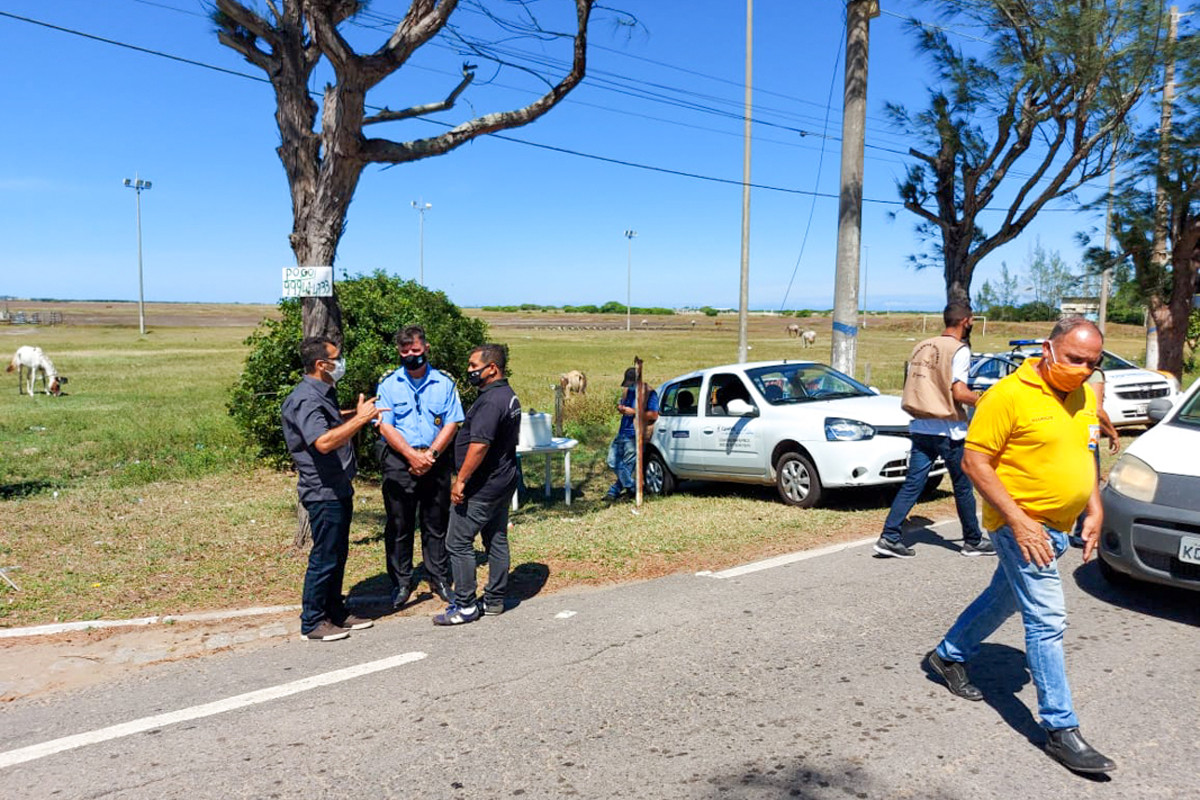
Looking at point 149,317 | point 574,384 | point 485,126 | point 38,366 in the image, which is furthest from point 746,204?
point 149,317

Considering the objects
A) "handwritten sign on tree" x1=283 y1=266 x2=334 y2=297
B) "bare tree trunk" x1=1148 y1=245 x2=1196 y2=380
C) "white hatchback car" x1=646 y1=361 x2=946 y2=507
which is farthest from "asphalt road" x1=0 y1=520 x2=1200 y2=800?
"bare tree trunk" x1=1148 y1=245 x2=1196 y2=380

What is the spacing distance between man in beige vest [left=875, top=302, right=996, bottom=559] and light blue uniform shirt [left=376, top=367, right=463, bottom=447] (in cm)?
351

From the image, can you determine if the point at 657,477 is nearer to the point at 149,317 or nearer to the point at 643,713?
the point at 643,713

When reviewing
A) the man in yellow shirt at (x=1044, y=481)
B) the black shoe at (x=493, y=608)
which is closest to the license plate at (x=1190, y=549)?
the man in yellow shirt at (x=1044, y=481)

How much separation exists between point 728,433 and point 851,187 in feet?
14.7

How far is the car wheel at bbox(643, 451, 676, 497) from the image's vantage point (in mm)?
11133

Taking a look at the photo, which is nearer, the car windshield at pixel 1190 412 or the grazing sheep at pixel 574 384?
the car windshield at pixel 1190 412

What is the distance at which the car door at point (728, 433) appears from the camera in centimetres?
1005

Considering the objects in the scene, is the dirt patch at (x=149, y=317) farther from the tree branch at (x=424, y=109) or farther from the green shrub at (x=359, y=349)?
→ the tree branch at (x=424, y=109)

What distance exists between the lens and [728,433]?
10289 millimetres

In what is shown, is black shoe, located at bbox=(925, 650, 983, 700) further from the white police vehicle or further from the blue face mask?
the white police vehicle

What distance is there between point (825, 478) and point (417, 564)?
4.08 metres

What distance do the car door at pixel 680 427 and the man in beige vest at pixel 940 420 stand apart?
3430mm

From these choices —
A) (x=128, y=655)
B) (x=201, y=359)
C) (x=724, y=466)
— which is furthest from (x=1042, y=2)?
(x=201, y=359)
